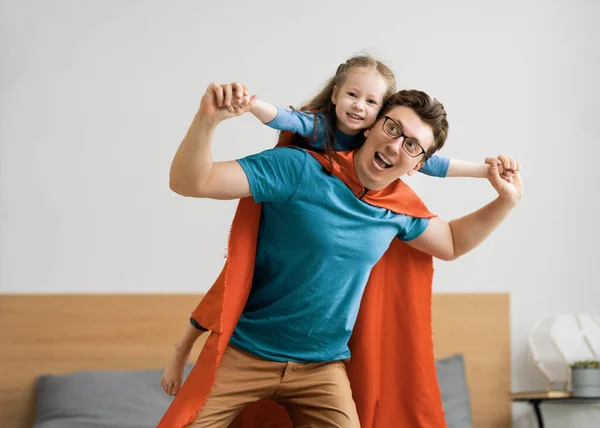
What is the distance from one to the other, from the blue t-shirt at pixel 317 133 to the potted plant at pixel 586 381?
147 centimetres

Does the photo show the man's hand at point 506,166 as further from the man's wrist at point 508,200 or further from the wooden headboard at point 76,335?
the wooden headboard at point 76,335

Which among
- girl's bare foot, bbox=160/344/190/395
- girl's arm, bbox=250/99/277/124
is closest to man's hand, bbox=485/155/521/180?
girl's arm, bbox=250/99/277/124

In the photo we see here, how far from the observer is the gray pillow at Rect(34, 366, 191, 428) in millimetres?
2436

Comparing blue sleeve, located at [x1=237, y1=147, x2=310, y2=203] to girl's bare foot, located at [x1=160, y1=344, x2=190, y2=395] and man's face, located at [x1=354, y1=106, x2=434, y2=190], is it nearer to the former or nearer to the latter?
man's face, located at [x1=354, y1=106, x2=434, y2=190]

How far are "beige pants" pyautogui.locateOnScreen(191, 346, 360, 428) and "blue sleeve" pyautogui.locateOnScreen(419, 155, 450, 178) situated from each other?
0.52 m

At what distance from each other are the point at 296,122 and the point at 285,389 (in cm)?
58

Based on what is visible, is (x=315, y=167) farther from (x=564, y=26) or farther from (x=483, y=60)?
(x=564, y=26)

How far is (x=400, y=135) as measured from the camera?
163 cm

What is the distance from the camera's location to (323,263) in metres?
1.59

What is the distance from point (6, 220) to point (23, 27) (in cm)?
69

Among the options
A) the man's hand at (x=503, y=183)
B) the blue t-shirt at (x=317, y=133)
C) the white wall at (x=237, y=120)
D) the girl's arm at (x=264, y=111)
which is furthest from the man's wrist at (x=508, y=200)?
the white wall at (x=237, y=120)

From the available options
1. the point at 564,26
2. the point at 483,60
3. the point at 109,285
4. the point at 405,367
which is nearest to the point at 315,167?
the point at 405,367

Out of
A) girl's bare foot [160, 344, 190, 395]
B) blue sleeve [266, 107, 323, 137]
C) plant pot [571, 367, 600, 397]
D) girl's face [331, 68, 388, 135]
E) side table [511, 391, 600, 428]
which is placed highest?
girl's face [331, 68, 388, 135]

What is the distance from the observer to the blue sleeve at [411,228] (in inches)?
68.7
